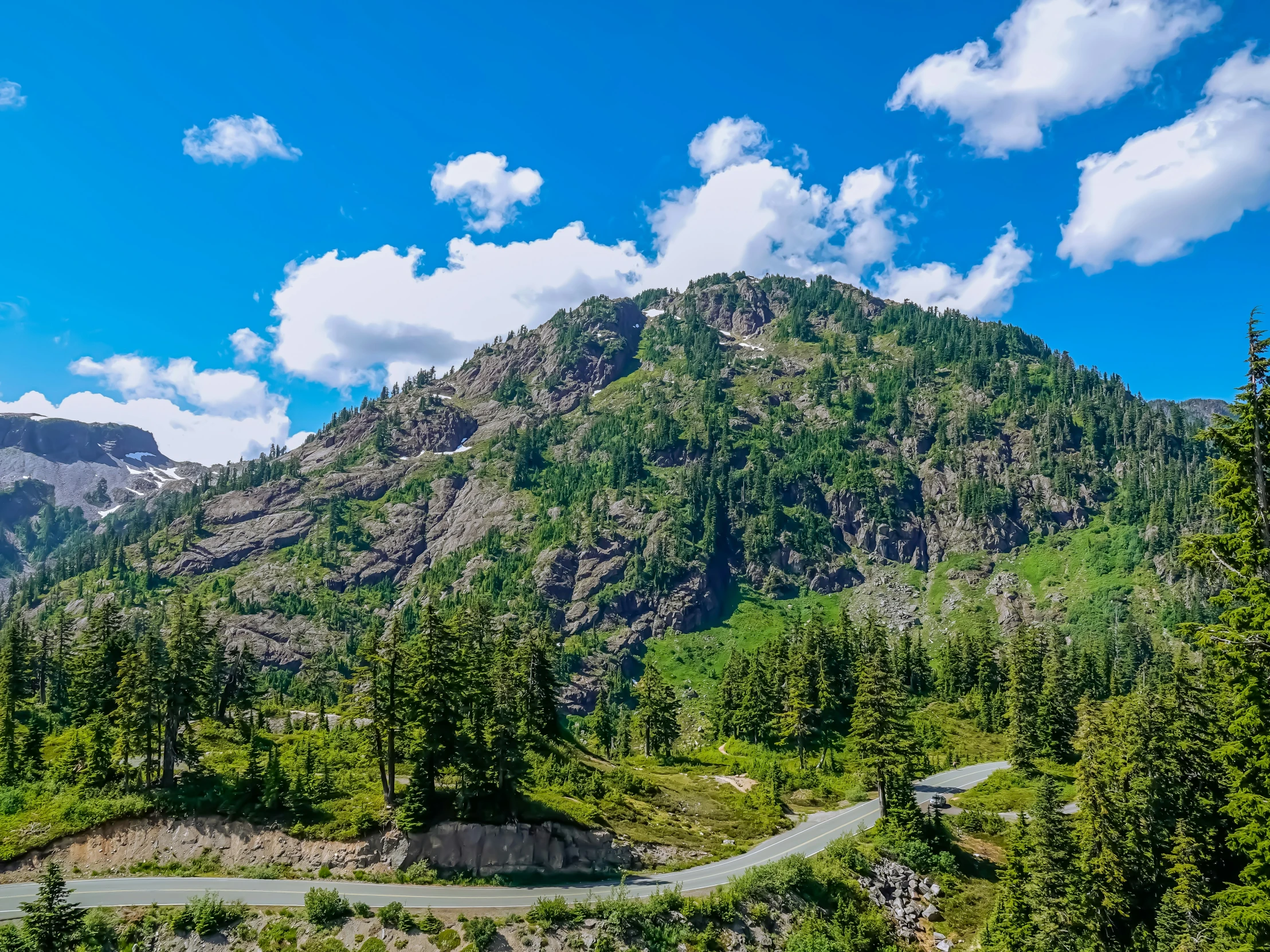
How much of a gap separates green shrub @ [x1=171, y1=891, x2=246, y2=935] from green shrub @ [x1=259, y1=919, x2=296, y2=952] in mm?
2083

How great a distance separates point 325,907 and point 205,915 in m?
6.66

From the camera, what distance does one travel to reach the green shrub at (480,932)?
1499 inches

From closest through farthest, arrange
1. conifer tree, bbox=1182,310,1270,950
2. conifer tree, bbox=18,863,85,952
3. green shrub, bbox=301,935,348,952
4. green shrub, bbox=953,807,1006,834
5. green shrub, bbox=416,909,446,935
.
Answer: conifer tree, bbox=1182,310,1270,950 < conifer tree, bbox=18,863,85,952 < green shrub, bbox=301,935,348,952 < green shrub, bbox=416,909,446,935 < green shrub, bbox=953,807,1006,834

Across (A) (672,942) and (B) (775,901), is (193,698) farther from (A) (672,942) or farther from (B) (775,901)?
(B) (775,901)

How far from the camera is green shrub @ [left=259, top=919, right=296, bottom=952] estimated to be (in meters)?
37.5

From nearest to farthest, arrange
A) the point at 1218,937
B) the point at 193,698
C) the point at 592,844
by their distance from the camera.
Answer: the point at 1218,937 < the point at 592,844 < the point at 193,698

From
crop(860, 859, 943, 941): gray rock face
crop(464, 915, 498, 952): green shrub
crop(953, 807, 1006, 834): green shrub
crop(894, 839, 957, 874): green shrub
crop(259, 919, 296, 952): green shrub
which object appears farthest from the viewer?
crop(953, 807, 1006, 834): green shrub

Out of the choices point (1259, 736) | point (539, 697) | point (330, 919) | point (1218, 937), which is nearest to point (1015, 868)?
point (1218, 937)

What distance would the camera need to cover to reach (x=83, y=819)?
151ft

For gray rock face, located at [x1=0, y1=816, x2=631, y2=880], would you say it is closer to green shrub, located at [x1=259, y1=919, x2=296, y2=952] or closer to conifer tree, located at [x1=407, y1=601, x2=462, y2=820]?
conifer tree, located at [x1=407, y1=601, x2=462, y2=820]

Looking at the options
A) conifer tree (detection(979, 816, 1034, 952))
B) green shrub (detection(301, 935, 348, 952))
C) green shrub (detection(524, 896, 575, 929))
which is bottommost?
conifer tree (detection(979, 816, 1034, 952))

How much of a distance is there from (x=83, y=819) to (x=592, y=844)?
35.6m

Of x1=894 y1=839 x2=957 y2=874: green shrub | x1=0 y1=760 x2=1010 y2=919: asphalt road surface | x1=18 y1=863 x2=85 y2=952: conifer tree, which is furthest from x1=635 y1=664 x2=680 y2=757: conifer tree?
x1=18 y1=863 x2=85 y2=952: conifer tree

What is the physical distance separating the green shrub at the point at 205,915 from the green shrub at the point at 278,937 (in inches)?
82.0
